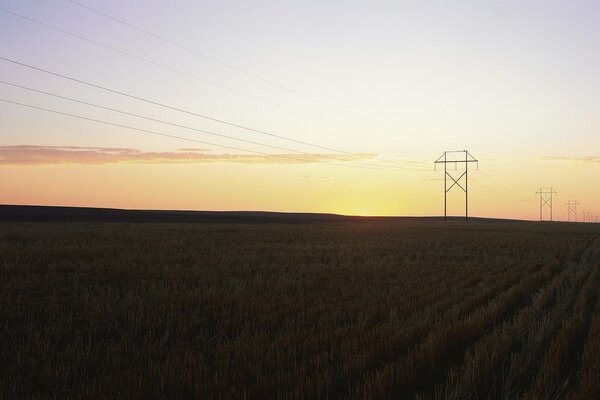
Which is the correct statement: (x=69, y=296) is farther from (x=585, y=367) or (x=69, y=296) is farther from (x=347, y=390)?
(x=585, y=367)

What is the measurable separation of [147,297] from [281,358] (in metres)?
5.43

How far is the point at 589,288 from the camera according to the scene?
44.0ft

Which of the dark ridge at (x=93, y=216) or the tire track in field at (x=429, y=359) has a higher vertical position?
the dark ridge at (x=93, y=216)

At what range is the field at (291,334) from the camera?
5.44 metres

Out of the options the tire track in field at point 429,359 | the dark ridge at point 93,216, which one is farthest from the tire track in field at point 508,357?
the dark ridge at point 93,216

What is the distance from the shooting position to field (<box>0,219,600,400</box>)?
5438 millimetres

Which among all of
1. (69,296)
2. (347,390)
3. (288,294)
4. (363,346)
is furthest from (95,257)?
(347,390)

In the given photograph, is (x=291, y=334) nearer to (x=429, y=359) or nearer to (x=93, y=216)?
(x=429, y=359)

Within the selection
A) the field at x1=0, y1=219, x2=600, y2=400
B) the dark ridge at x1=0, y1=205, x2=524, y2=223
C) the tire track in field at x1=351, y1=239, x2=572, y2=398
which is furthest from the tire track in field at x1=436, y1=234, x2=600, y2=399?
the dark ridge at x1=0, y1=205, x2=524, y2=223

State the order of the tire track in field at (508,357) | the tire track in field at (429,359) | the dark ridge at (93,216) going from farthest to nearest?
the dark ridge at (93,216)
the tire track in field at (508,357)
the tire track in field at (429,359)

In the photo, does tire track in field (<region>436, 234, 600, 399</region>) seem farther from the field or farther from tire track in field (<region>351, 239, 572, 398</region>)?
tire track in field (<region>351, 239, 572, 398</region>)

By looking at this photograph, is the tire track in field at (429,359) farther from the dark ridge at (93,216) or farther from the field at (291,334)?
the dark ridge at (93,216)

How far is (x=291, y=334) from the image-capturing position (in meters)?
7.55

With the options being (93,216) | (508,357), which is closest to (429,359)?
(508,357)
